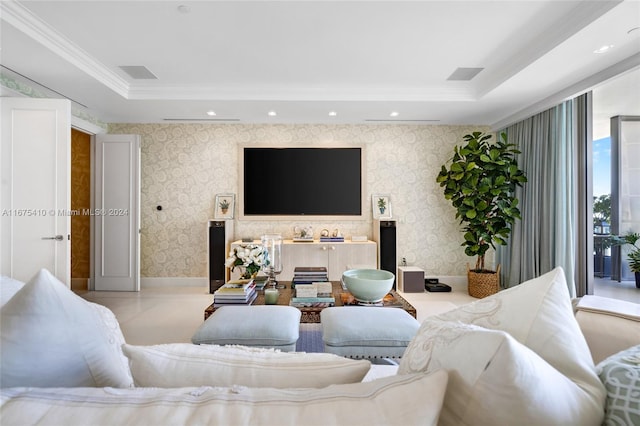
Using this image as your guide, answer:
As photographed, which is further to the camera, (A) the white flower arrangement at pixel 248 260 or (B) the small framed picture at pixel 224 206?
(B) the small framed picture at pixel 224 206

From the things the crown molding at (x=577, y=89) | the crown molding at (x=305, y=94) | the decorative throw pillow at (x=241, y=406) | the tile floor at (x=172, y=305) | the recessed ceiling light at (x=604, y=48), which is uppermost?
the crown molding at (x=305, y=94)

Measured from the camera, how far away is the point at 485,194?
160 inches

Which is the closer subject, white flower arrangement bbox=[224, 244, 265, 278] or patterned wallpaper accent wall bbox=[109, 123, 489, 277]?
white flower arrangement bbox=[224, 244, 265, 278]

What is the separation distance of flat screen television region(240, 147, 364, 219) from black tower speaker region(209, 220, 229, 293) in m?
0.48

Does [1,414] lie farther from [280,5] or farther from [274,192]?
[274,192]

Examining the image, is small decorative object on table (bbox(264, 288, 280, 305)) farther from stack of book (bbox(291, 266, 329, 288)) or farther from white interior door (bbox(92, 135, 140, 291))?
white interior door (bbox(92, 135, 140, 291))

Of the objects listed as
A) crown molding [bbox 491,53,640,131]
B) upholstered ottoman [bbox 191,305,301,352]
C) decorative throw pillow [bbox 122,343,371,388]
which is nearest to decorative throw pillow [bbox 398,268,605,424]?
decorative throw pillow [bbox 122,343,371,388]

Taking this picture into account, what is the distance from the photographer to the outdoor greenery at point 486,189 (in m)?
4.01

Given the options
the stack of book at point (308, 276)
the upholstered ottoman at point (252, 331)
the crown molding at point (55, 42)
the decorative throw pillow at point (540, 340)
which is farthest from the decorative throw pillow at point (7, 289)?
the crown molding at point (55, 42)

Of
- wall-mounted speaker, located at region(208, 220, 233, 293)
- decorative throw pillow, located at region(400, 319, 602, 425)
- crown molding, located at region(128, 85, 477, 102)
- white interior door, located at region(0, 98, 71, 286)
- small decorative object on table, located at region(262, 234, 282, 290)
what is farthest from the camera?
wall-mounted speaker, located at region(208, 220, 233, 293)

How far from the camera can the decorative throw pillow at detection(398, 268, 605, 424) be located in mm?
550

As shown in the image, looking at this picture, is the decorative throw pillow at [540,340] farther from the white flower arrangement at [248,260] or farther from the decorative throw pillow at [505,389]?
the white flower arrangement at [248,260]

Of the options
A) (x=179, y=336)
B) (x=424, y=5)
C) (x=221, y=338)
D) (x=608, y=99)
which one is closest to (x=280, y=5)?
(x=424, y=5)

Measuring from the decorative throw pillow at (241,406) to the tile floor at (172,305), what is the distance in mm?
2529
